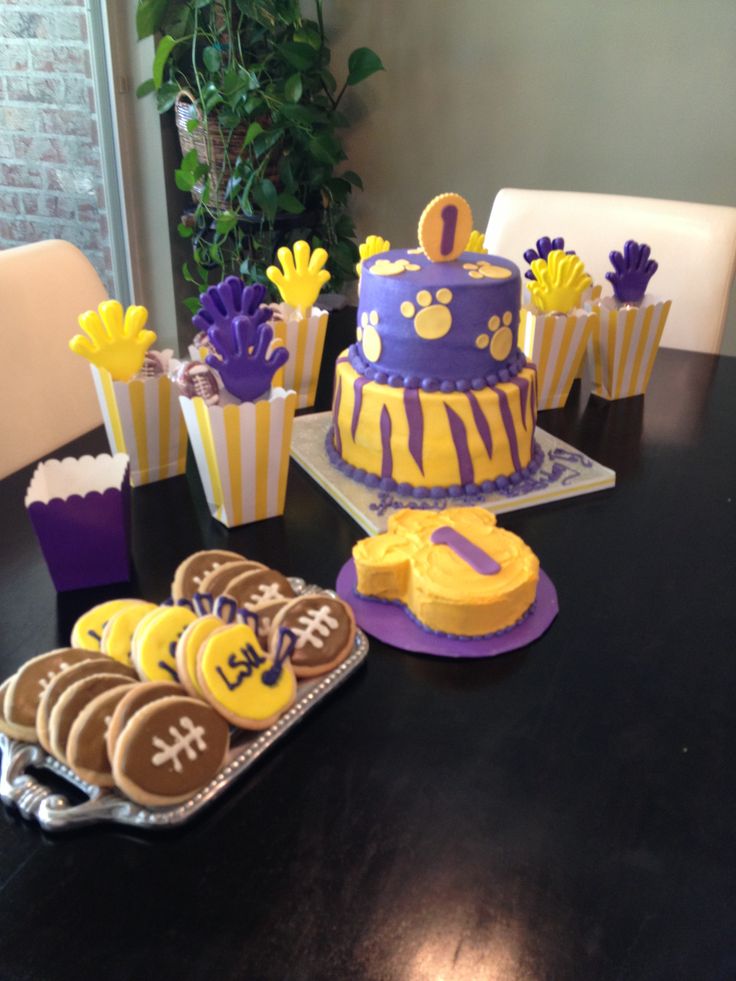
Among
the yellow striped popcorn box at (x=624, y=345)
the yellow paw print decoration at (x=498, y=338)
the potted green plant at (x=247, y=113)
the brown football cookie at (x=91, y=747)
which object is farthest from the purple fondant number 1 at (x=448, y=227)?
the potted green plant at (x=247, y=113)

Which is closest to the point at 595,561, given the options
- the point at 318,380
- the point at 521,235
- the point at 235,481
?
the point at 235,481

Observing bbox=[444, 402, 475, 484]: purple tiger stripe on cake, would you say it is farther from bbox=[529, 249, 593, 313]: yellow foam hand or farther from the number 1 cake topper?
bbox=[529, 249, 593, 313]: yellow foam hand

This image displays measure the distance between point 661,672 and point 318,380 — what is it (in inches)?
31.7

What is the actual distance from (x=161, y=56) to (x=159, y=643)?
223cm

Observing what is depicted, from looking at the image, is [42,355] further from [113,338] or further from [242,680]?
[242,680]

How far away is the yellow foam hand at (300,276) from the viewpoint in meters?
1.30

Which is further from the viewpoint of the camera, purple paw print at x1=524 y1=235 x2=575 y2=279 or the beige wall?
the beige wall

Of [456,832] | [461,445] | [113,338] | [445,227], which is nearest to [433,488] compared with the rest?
[461,445]

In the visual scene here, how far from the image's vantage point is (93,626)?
0.75 metres

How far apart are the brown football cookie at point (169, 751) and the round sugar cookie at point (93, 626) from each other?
13 cm

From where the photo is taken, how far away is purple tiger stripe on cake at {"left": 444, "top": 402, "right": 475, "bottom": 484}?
41.9 inches

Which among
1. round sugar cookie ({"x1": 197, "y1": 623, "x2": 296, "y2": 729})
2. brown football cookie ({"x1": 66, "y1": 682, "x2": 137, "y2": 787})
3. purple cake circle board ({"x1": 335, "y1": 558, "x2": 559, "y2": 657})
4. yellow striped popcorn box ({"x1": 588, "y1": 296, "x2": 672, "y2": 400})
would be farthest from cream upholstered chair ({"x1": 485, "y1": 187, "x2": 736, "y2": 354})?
brown football cookie ({"x1": 66, "y1": 682, "x2": 137, "y2": 787})

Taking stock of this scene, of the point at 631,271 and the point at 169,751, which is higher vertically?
the point at 631,271

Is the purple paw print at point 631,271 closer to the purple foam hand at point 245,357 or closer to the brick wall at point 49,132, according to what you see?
the purple foam hand at point 245,357
